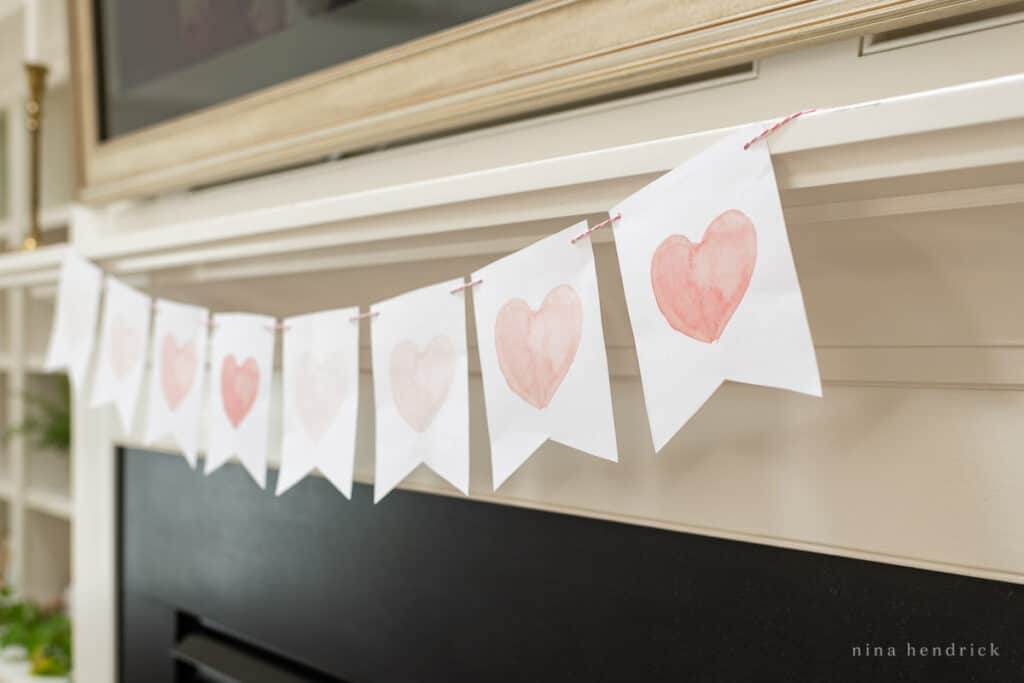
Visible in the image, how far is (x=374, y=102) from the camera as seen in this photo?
2.37 feet

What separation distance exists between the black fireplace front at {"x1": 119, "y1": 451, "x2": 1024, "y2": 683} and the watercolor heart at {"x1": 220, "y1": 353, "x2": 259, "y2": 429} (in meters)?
0.14

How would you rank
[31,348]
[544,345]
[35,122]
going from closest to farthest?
[544,345], [35,122], [31,348]

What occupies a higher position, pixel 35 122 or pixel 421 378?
pixel 35 122

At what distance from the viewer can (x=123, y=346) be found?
900mm

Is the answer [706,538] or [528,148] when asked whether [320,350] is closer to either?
[528,148]

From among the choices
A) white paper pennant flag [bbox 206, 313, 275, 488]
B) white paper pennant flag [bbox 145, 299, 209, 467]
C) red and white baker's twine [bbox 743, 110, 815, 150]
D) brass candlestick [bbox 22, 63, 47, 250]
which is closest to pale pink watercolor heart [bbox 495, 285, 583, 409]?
red and white baker's twine [bbox 743, 110, 815, 150]

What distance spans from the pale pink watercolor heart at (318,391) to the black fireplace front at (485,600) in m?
0.12

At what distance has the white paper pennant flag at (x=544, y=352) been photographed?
50cm

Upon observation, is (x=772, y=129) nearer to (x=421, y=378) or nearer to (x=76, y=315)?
(x=421, y=378)

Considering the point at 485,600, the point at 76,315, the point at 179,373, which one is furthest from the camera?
the point at 76,315

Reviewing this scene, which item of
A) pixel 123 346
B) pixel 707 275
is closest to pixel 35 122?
pixel 123 346

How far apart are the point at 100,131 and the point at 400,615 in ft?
2.72

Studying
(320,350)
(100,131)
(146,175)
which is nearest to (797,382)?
(320,350)

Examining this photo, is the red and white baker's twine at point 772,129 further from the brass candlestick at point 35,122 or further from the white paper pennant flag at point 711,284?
the brass candlestick at point 35,122
